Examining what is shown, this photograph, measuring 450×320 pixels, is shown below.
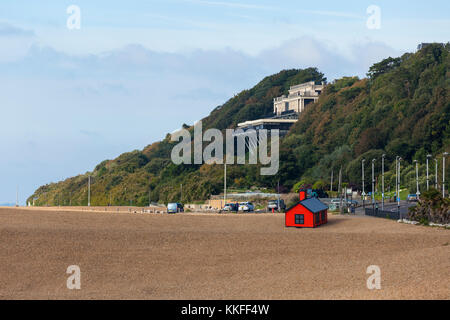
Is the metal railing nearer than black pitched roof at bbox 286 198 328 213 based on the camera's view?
No

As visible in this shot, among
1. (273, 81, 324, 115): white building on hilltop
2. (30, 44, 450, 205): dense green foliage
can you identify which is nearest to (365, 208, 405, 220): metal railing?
(30, 44, 450, 205): dense green foliage

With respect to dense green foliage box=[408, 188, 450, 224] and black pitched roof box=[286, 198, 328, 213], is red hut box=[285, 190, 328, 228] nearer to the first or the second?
black pitched roof box=[286, 198, 328, 213]

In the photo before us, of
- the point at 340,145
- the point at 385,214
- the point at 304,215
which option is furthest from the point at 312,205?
the point at 340,145

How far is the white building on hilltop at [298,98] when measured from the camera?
162 metres

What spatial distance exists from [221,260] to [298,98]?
13479cm

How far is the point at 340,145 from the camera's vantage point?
119 m

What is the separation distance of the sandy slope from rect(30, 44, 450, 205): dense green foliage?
48.6 meters

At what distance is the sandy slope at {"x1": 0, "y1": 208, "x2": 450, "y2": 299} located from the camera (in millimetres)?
21734

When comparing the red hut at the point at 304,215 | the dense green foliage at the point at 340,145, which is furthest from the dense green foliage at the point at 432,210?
the dense green foliage at the point at 340,145

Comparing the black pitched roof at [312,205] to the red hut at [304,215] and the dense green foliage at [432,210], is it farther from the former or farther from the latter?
the dense green foliage at [432,210]

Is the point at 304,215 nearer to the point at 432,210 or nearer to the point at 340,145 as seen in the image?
the point at 432,210
